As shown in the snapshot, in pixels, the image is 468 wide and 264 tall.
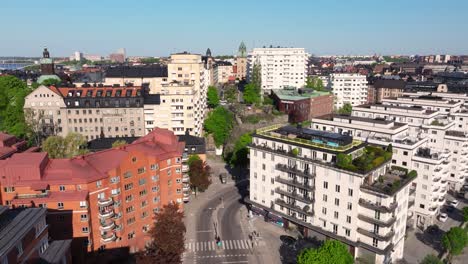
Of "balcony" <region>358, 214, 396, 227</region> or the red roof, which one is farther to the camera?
"balcony" <region>358, 214, 396, 227</region>

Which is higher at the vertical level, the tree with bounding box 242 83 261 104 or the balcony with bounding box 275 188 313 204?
the tree with bounding box 242 83 261 104

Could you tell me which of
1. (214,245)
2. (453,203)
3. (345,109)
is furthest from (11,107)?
(345,109)

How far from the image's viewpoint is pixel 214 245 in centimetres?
6806

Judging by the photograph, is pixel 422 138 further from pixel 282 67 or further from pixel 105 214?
pixel 282 67

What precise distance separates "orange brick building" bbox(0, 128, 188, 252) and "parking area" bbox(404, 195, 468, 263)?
4969 centimetres

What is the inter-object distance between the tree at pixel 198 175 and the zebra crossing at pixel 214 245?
2194cm

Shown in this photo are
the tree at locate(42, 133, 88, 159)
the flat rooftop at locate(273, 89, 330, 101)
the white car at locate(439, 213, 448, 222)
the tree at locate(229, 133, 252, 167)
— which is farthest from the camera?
the flat rooftop at locate(273, 89, 330, 101)

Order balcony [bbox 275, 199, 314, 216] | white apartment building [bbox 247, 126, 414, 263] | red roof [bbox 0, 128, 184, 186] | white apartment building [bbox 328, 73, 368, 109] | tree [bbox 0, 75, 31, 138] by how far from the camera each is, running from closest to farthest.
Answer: red roof [bbox 0, 128, 184, 186], white apartment building [bbox 247, 126, 414, 263], balcony [bbox 275, 199, 314, 216], tree [bbox 0, 75, 31, 138], white apartment building [bbox 328, 73, 368, 109]

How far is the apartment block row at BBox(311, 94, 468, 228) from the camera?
72812 mm

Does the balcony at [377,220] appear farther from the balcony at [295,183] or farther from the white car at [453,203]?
the white car at [453,203]

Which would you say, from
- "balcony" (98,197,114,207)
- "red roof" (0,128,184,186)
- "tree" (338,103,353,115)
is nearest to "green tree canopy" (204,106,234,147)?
"red roof" (0,128,184,186)

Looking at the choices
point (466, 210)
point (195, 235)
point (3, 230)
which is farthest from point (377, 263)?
point (3, 230)

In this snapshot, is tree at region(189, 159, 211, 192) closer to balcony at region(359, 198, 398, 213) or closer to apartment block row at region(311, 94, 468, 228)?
apartment block row at region(311, 94, 468, 228)

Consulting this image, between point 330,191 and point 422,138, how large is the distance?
34.2m
